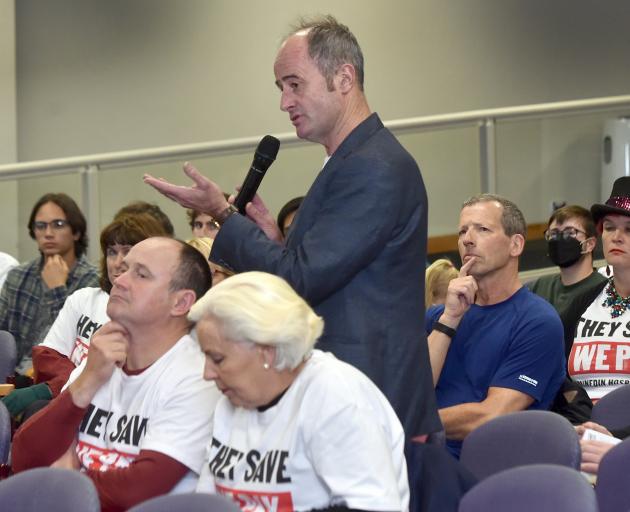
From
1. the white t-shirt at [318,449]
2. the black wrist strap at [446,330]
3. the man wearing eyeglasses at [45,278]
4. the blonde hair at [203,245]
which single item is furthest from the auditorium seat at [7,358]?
the white t-shirt at [318,449]

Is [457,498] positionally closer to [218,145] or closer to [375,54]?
[218,145]

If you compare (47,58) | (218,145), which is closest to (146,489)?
(218,145)

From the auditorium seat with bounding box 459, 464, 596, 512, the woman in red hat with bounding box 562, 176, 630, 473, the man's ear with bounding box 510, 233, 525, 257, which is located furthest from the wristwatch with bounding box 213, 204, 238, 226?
the woman in red hat with bounding box 562, 176, 630, 473

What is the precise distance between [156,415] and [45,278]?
2743 millimetres

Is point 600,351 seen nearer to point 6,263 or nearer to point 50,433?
point 50,433

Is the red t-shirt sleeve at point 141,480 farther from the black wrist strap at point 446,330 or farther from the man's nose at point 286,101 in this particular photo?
the black wrist strap at point 446,330

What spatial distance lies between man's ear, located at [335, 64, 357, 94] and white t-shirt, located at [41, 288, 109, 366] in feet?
5.75

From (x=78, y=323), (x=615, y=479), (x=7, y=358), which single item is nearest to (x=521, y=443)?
(x=615, y=479)

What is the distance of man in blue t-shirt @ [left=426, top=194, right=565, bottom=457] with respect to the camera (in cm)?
355

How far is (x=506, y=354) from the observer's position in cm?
362

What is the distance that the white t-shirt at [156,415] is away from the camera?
2.62 meters

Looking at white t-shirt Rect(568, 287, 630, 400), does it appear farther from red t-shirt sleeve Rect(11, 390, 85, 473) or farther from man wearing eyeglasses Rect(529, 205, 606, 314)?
red t-shirt sleeve Rect(11, 390, 85, 473)

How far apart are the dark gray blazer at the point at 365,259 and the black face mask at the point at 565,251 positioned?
2571mm

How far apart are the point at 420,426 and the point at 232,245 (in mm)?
567
